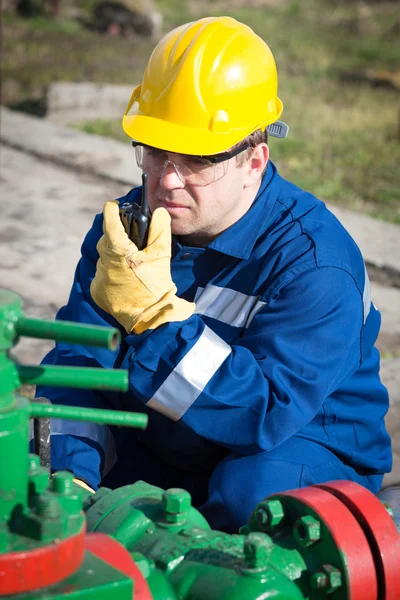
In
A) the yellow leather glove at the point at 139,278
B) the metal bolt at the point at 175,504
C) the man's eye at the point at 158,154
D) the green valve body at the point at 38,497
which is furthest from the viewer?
the man's eye at the point at 158,154

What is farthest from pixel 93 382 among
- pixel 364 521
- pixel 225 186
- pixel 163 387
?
pixel 225 186

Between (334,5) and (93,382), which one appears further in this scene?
(334,5)

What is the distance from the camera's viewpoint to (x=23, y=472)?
1.10 meters

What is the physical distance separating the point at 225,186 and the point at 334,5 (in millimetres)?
15476

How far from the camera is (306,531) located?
1.44 metres

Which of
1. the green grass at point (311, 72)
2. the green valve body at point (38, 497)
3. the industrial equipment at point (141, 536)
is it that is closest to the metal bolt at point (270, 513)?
the industrial equipment at point (141, 536)

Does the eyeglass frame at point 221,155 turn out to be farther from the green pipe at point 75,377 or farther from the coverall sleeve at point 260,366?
the green pipe at point 75,377

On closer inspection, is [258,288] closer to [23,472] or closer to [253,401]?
[253,401]

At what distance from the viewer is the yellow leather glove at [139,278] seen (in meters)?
1.97

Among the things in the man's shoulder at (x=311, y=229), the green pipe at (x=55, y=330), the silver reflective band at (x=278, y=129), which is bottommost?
the man's shoulder at (x=311, y=229)

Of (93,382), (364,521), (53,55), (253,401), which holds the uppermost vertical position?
(93,382)

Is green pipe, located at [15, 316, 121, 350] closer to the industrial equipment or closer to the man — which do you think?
the industrial equipment

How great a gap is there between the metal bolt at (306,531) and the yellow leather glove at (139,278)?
65cm

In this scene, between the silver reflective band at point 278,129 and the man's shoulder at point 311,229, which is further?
the silver reflective band at point 278,129
